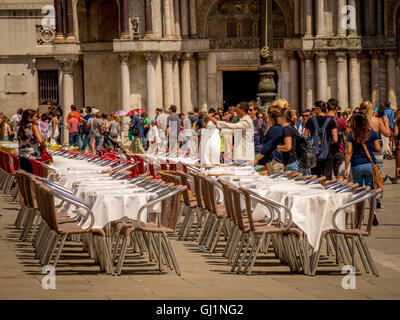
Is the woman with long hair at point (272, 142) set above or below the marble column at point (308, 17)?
below

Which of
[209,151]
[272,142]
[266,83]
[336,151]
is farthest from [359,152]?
[266,83]

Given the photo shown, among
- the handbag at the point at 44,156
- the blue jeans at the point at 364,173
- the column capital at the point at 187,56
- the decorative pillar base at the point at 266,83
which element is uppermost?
the column capital at the point at 187,56

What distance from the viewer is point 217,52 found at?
44.0 meters

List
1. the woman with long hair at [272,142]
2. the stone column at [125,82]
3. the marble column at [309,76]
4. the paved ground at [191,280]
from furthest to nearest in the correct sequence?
1. the stone column at [125,82]
2. the marble column at [309,76]
3. the woman with long hair at [272,142]
4. the paved ground at [191,280]

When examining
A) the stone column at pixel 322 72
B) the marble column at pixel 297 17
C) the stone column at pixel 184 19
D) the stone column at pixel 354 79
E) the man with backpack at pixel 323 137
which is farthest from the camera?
the marble column at pixel 297 17

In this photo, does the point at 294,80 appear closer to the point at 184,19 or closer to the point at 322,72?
the point at 322,72

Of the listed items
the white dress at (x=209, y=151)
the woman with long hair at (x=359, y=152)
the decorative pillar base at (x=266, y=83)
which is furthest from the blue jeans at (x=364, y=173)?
the decorative pillar base at (x=266, y=83)

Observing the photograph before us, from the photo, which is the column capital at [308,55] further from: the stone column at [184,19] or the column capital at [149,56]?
the column capital at [149,56]

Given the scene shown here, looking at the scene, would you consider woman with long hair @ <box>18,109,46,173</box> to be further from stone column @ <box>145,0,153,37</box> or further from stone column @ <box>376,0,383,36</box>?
stone column @ <box>376,0,383,36</box>

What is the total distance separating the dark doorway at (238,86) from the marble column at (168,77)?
329 centimetres

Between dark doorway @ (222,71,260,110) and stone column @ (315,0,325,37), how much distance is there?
3995 millimetres

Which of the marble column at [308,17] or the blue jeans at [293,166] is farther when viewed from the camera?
the marble column at [308,17]

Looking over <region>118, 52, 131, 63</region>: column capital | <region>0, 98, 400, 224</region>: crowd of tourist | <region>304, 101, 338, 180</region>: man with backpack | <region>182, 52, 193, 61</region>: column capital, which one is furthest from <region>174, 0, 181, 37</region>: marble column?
<region>304, 101, 338, 180</region>: man with backpack

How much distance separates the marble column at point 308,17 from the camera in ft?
140
